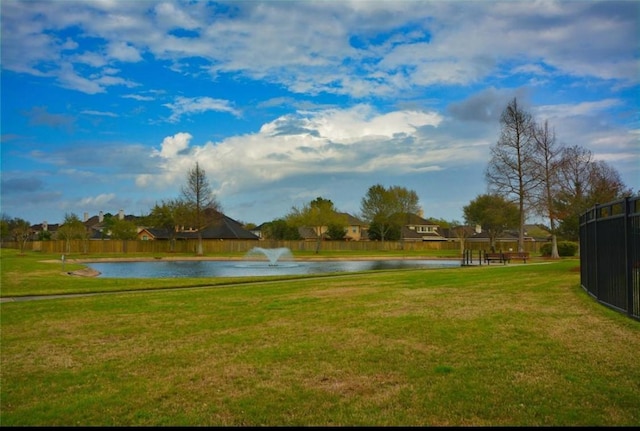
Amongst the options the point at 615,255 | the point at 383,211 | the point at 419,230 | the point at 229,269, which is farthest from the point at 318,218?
the point at 615,255

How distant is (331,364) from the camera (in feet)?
23.6

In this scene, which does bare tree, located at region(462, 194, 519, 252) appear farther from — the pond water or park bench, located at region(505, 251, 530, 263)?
the pond water

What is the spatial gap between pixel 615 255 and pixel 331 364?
6352mm

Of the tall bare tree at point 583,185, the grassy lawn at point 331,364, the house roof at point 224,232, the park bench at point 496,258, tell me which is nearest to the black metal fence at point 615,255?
the grassy lawn at point 331,364

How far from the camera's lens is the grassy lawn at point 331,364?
546 centimetres

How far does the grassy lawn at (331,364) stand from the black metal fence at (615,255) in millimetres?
394

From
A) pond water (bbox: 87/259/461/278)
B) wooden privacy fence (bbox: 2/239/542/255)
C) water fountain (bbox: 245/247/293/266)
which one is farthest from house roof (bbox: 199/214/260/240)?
pond water (bbox: 87/259/461/278)

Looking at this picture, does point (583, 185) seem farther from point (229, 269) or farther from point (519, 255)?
point (229, 269)

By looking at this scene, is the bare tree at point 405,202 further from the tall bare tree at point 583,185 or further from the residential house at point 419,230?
the tall bare tree at point 583,185

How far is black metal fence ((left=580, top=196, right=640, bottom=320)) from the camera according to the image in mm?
9172

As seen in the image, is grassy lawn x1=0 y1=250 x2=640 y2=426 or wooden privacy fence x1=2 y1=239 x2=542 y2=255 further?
wooden privacy fence x1=2 y1=239 x2=542 y2=255

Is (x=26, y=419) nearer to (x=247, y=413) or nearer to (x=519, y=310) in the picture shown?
(x=247, y=413)

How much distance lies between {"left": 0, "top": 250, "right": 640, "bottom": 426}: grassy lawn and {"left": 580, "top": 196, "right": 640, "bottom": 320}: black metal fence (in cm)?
39

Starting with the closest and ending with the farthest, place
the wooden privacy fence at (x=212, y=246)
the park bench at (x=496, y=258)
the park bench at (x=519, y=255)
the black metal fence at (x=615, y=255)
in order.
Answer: the black metal fence at (x=615, y=255), the park bench at (x=496, y=258), the park bench at (x=519, y=255), the wooden privacy fence at (x=212, y=246)
